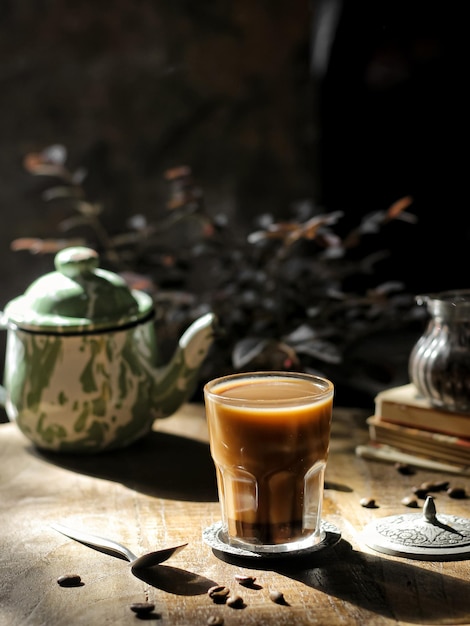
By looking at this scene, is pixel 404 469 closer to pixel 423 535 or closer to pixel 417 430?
pixel 417 430

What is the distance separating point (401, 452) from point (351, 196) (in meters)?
1.20

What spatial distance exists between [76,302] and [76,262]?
65mm

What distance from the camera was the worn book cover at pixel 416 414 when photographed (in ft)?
4.33

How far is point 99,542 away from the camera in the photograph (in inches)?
40.4

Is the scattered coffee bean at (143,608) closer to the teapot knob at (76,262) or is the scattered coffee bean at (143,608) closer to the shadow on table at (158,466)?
the shadow on table at (158,466)

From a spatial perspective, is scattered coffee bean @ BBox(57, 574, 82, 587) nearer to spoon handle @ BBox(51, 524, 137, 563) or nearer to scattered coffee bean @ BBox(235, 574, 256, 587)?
spoon handle @ BBox(51, 524, 137, 563)

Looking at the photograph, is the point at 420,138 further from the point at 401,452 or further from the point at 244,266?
the point at 401,452

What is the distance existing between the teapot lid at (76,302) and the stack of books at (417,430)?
43cm

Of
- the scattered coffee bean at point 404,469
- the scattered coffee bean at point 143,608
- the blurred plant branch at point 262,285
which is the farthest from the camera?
the blurred plant branch at point 262,285

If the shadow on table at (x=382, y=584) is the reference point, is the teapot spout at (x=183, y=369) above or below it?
above

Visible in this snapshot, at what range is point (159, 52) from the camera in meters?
2.35

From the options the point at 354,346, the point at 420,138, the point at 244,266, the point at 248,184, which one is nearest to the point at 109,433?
the point at 244,266

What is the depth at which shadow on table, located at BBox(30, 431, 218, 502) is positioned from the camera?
125 cm

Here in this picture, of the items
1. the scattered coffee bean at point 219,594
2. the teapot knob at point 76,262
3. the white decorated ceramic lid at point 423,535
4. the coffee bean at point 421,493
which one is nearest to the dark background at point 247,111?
the teapot knob at point 76,262
